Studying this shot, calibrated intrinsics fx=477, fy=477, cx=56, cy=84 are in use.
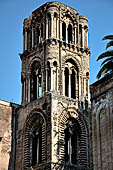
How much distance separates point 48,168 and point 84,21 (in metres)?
14.2

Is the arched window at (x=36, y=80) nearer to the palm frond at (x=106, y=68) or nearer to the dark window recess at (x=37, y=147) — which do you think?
the dark window recess at (x=37, y=147)

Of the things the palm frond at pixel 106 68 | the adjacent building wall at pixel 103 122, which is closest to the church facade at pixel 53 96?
the palm frond at pixel 106 68

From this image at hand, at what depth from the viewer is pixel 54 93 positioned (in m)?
35.9

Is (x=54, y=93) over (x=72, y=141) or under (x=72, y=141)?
over

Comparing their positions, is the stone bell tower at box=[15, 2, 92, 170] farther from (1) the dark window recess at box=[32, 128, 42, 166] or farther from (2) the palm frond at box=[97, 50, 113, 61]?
(2) the palm frond at box=[97, 50, 113, 61]

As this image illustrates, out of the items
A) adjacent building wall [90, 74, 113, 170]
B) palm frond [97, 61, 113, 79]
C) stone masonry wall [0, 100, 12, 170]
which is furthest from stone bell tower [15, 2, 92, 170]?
adjacent building wall [90, 74, 113, 170]

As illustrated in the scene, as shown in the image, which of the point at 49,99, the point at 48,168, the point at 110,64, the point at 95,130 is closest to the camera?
the point at 95,130

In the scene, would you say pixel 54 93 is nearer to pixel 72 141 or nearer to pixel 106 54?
A: pixel 72 141

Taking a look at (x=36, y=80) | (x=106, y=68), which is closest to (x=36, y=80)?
(x=36, y=80)

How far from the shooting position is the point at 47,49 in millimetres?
37812

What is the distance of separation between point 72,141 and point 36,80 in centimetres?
618

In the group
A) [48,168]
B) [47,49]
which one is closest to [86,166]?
[48,168]

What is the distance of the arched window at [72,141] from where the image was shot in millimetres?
35344

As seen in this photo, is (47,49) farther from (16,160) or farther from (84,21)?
(16,160)
